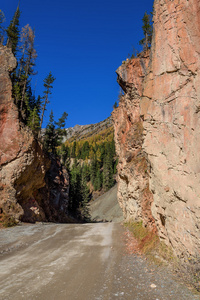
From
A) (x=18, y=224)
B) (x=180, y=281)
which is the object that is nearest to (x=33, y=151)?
(x=18, y=224)

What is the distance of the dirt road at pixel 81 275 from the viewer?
4742 millimetres

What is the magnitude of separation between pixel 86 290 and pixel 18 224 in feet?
45.4

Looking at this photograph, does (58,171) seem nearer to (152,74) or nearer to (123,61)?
(123,61)

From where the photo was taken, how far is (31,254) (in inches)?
330

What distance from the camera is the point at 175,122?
22.7 ft

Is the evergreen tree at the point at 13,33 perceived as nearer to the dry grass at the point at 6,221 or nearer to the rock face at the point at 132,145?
the rock face at the point at 132,145

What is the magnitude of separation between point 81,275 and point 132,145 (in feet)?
39.6

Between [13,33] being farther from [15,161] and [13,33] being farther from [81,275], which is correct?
[81,275]

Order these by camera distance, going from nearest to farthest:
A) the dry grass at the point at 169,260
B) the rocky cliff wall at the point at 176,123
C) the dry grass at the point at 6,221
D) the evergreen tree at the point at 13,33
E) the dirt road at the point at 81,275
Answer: the dirt road at the point at 81,275
the dry grass at the point at 169,260
the rocky cliff wall at the point at 176,123
the dry grass at the point at 6,221
the evergreen tree at the point at 13,33

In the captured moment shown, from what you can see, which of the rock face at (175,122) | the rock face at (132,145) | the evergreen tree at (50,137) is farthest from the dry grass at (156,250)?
the evergreen tree at (50,137)

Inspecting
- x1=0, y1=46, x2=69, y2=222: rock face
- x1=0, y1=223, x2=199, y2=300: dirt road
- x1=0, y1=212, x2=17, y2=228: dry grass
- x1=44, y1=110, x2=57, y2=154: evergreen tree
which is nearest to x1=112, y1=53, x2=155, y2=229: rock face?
x1=0, y1=223, x2=199, y2=300: dirt road

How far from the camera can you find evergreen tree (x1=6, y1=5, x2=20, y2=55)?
32.1m

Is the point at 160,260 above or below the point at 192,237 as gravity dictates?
below

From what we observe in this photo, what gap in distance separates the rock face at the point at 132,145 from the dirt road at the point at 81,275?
13.5ft
